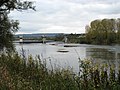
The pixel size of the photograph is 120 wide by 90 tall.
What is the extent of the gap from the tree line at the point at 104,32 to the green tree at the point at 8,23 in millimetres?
76952

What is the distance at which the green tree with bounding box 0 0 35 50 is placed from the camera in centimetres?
2411

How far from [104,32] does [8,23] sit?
82.6m

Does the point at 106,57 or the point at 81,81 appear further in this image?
the point at 106,57

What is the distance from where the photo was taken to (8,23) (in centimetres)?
2477

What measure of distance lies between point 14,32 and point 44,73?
17.9 m

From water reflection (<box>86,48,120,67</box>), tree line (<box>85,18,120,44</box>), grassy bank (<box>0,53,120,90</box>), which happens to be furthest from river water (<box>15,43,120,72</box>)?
tree line (<box>85,18,120,44</box>)

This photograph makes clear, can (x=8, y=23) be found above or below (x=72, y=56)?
above

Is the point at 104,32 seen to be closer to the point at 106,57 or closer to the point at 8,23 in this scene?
the point at 106,57

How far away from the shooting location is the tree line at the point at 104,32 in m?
102

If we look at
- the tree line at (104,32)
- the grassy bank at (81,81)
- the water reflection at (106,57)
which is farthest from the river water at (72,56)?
the tree line at (104,32)

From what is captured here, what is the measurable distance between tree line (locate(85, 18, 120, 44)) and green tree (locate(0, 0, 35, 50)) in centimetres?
7695

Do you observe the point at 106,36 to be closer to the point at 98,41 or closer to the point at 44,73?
the point at 98,41

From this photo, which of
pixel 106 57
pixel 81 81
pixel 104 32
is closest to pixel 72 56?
pixel 106 57

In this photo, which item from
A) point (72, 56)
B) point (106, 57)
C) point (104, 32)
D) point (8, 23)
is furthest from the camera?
point (104, 32)
